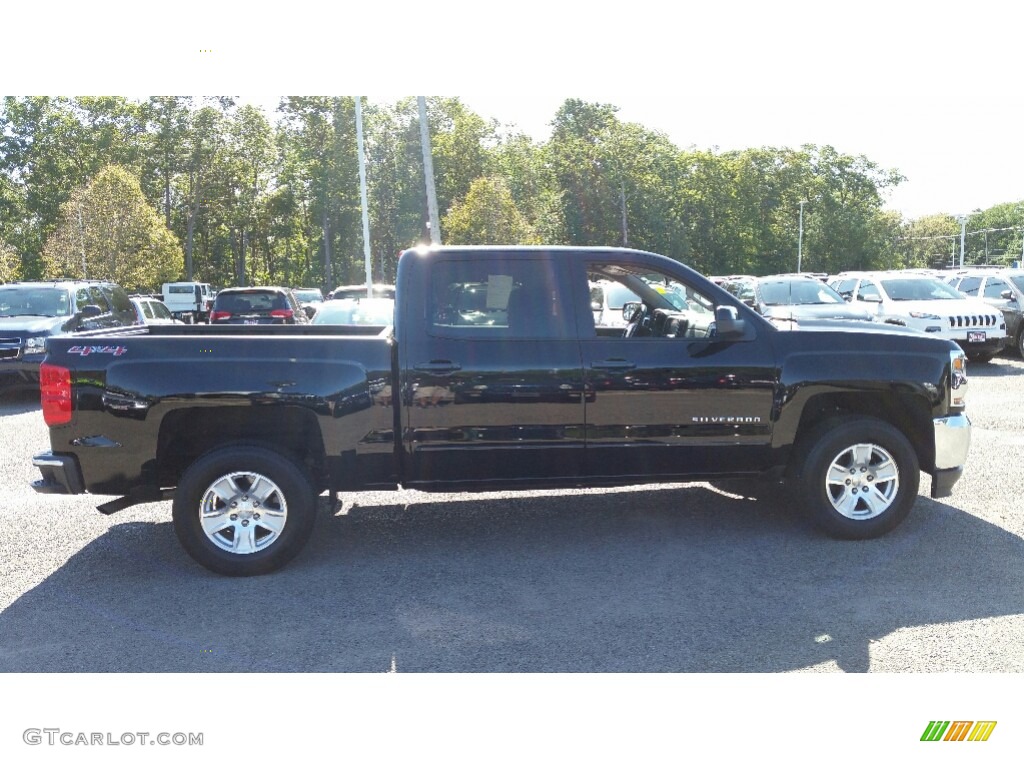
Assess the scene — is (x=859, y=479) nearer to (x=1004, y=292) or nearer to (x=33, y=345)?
(x=33, y=345)

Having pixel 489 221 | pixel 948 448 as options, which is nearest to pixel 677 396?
pixel 948 448

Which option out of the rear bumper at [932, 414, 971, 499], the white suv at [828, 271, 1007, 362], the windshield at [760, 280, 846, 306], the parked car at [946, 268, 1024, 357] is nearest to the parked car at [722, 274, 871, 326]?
the windshield at [760, 280, 846, 306]

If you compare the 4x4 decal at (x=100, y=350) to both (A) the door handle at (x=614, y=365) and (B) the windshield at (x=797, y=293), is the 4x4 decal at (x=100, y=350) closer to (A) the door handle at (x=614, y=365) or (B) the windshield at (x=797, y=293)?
(A) the door handle at (x=614, y=365)

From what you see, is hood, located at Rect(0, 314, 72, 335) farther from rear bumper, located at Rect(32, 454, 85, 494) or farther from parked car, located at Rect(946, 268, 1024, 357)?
parked car, located at Rect(946, 268, 1024, 357)

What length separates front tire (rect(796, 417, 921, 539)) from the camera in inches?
235

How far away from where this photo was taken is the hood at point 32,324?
1350cm

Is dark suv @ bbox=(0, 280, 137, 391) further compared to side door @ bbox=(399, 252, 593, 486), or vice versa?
dark suv @ bbox=(0, 280, 137, 391)

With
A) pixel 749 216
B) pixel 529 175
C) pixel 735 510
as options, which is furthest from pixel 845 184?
pixel 735 510

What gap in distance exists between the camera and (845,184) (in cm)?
7075

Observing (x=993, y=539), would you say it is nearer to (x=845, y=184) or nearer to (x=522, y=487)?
(x=522, y=487)

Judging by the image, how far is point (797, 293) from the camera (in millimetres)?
17469

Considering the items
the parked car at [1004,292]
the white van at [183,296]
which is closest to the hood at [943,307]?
the parked car at [1004,292]
